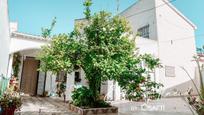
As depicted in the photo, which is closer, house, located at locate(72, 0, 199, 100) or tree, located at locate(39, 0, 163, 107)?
tree, located at locate(39, 0, 163, 107)

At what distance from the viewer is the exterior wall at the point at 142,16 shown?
16953 millimetres

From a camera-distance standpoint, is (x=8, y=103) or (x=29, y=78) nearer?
(x=8, y=103)

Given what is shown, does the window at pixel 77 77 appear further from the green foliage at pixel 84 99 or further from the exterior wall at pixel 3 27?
the exterior wall at pixel 3 27

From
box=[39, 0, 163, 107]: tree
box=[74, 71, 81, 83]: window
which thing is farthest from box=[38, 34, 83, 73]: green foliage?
box=[74, 71, 81, 83]: window

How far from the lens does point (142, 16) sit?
17891 millimetres

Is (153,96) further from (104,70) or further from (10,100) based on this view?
(10,100)

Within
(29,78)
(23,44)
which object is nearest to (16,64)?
(29,78)

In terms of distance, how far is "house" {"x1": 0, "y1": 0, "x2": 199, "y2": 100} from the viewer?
44.2 feet

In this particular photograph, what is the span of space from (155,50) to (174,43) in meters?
2.83

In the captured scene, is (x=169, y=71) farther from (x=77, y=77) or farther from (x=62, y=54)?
(x=62, y=54)

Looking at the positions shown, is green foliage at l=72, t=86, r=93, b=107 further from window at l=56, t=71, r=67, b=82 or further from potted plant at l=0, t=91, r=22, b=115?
window at l=56, t=71, r=67, b=82

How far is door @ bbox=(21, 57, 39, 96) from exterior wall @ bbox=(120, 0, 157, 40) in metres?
9.60

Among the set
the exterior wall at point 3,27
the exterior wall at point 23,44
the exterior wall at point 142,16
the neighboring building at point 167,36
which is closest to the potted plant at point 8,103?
the exterior wall at point 3,27

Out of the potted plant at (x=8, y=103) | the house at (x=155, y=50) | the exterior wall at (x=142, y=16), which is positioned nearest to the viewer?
the potted plant at (x=8, y=103)
